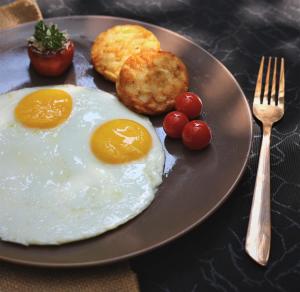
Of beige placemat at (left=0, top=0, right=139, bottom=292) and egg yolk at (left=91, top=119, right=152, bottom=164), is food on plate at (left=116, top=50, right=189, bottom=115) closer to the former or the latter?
egg yolk at (left=91, top=119, right=152, bottom=164)

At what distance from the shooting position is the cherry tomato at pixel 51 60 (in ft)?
7.56

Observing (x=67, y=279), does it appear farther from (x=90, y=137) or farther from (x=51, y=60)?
(x=51, y=60)

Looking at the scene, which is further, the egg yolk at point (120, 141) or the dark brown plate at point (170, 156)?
the egg yolk at point (120, 141)

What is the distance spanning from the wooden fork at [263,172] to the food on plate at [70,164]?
16.5 inches

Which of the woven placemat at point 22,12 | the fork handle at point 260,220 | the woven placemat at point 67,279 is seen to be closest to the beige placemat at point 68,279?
the woven placemat at point 67,279

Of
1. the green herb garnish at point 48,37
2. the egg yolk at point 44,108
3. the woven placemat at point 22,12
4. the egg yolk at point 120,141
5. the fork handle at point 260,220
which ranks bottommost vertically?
the fork handle at point 260,220

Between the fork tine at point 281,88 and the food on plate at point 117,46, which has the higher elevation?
the food on plate at point 117,46

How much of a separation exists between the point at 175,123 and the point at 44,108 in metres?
0.63

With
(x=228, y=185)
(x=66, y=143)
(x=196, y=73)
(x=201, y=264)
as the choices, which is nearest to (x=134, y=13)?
(x=196, y=73)

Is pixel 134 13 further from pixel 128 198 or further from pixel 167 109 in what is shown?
pixel 128 198

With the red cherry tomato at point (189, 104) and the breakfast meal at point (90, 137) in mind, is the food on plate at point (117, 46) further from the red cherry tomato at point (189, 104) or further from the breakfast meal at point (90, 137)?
the red cherry tomato at point (189, 104)

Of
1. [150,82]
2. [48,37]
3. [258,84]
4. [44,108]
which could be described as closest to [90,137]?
[44,108]

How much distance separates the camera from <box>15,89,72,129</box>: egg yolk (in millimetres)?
2096

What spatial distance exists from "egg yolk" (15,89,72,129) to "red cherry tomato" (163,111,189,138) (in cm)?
48
